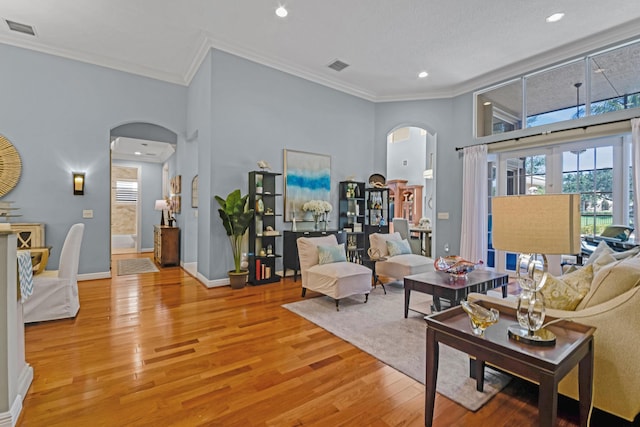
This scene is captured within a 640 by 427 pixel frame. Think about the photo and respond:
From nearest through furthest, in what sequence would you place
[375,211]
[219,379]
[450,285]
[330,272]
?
[219,379], [450,285], [330,272], [375,211]

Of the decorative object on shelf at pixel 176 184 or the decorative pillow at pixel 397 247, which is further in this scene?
the decorative object on shelf at pixel 176 184

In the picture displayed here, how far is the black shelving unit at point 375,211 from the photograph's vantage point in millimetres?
6310

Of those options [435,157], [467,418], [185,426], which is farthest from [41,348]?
[435,157]

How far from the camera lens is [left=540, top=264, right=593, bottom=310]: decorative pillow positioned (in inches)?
73.0

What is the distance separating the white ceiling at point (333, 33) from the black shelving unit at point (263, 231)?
205cm

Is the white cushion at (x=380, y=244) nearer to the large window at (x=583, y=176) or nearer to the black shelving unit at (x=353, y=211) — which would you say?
the black shelving unit at (x=353, y=211)

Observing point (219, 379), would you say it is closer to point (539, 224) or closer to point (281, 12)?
point (539, 224)

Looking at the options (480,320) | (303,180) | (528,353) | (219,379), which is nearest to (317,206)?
(303,180)

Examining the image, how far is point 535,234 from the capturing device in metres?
1.51

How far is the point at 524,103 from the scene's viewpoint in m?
5.25

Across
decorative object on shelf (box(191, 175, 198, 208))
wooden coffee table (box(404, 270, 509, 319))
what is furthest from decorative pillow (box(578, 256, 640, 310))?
decorative object on shelf (box(191, 175, 198, 208))

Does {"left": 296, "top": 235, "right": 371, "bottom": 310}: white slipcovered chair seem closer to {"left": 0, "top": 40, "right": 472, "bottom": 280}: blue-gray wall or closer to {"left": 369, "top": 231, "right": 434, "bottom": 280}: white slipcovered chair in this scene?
{"left": 369, "top": 231, "right": 434, "bottom": 280}: white slipcovered chair

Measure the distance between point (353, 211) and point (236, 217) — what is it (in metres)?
2.57

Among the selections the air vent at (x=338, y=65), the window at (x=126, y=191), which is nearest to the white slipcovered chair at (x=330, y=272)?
the air vent at (x=338, y=65)
